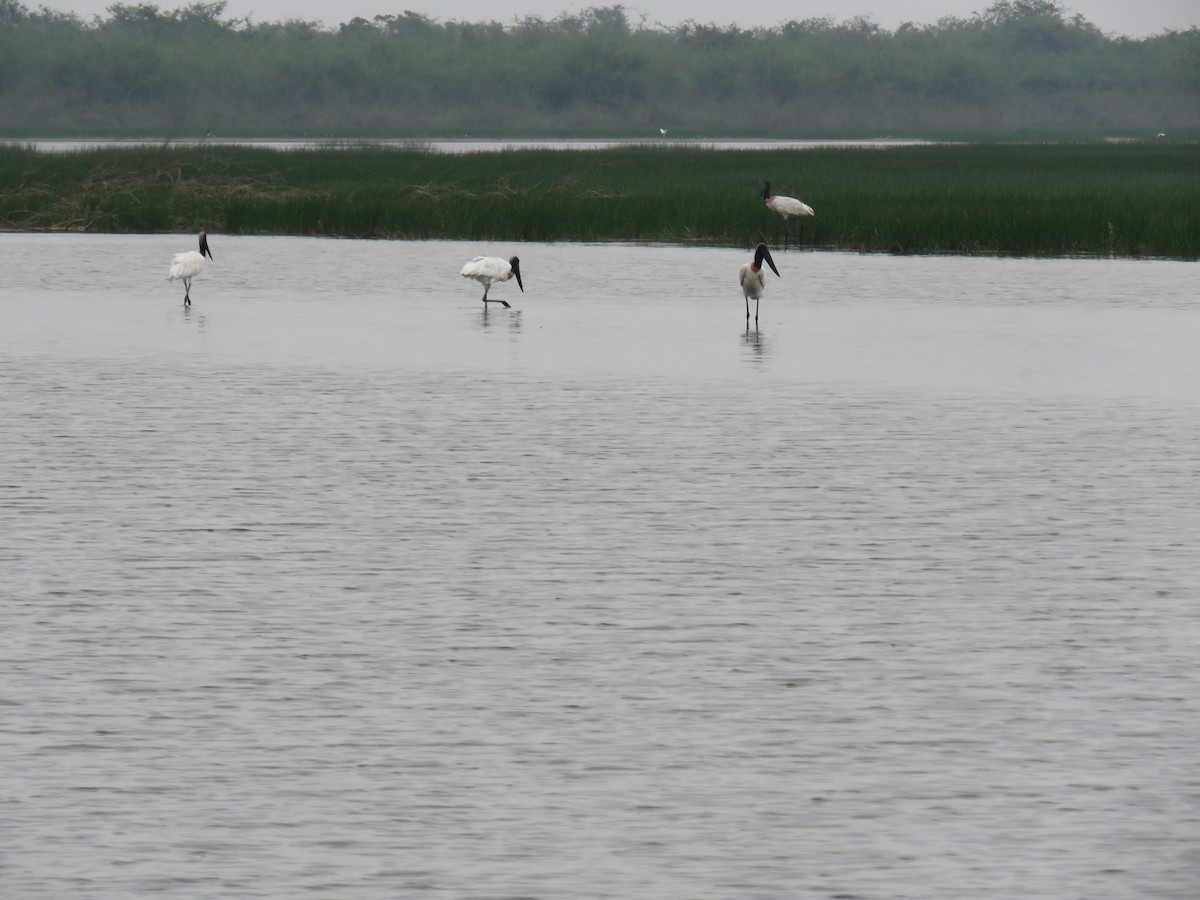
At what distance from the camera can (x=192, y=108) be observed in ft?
431

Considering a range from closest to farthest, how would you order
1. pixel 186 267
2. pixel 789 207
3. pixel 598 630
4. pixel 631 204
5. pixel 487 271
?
pixel 598 630
pixel 487 271
pixel 186 267
pixel 789 207
pixel 631 204

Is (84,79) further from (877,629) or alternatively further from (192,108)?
(877,629)

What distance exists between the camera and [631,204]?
133 feet

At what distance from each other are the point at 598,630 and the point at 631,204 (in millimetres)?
32185

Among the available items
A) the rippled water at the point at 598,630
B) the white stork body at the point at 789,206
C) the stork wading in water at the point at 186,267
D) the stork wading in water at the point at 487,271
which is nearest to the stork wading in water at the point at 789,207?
the white stork body at the point at 789,206

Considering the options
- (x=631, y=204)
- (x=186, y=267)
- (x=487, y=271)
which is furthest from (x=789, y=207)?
(x=186, y=267)

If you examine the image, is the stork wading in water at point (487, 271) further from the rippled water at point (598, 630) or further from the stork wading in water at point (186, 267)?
the rippled water at point (598, 630)

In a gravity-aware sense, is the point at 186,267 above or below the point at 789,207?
below

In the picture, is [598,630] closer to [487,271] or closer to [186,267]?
[487,271]

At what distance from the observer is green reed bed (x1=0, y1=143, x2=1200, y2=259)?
35.6 metres

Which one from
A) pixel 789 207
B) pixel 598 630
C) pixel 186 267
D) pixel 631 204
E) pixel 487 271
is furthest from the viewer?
pixel 631 204

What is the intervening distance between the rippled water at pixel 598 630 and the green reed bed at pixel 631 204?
637 inches

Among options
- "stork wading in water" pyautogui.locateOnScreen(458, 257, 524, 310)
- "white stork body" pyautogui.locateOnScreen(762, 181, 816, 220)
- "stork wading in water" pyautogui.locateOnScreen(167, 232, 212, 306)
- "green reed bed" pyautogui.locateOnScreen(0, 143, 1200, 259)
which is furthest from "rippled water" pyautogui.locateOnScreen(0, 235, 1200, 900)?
"white stork body" pyautogui.locateOnScreen(762, 181, 816, 220)

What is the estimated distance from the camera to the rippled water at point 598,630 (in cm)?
601
